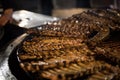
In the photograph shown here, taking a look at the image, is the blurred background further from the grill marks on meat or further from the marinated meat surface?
the grill marks on meat

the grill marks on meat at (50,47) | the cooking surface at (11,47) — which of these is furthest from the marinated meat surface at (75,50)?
the cooking surface at (11,47)

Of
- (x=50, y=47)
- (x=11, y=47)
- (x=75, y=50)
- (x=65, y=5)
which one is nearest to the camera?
(x=75, y=50)

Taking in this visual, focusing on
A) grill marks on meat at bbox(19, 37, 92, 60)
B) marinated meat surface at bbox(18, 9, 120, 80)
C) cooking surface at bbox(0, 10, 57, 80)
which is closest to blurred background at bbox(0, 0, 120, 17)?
cooking surface at bbox(0, 10, 57, 80)

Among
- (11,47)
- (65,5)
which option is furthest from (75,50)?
(65,5)

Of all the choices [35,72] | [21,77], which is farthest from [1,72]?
[35,72]

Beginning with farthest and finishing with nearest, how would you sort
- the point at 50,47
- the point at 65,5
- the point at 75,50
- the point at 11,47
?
the point at 65,5 < the point at 11,47 < the point at 50,47 < the point at 75,50

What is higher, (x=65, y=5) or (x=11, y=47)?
(x=11, y=47)

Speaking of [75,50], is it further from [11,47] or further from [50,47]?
[11,47]

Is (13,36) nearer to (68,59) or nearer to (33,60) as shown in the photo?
(33,60)

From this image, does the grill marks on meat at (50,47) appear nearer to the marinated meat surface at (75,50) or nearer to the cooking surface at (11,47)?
the marinated meat surface at (75,50)
